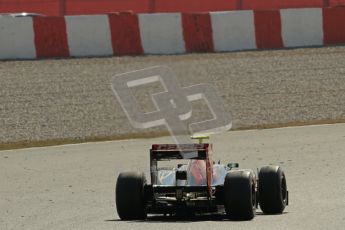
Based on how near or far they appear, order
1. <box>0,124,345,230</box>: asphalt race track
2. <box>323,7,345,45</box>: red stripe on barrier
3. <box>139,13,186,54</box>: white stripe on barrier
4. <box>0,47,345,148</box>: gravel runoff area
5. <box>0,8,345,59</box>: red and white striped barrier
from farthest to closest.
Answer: <box>323,7,345,45</box>: red stripe on barrier, <box>139,13,186,54</box>: white stripe on barrier, <box>0,8,345,59</box>: red and white striped barrier, <box>0,47,345,148</box>: gravel runoff area, <box>0,124,345,230</box>: asphalt race track

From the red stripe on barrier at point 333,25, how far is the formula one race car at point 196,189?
45.8ft

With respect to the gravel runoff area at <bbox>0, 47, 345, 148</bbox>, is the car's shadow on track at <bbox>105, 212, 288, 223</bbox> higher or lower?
higher

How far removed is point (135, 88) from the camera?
21.0 meters

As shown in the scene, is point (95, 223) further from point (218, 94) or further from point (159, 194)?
point (218, 94)

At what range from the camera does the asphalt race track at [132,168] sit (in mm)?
9703

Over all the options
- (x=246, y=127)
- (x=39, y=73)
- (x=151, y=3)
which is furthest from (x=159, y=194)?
(x=151, y=3)

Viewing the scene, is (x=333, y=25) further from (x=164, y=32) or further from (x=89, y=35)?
(x=89, y=35)

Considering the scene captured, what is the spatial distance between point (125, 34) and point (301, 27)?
12.0ft

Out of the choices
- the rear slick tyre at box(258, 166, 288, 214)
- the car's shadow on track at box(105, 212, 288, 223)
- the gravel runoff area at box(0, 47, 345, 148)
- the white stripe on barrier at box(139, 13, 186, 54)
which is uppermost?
the white stripe on barrier at box(139, 13, 186, 54)

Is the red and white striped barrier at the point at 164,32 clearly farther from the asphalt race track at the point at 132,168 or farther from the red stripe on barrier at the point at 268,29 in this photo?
the asphalt race track at the point at 132,168

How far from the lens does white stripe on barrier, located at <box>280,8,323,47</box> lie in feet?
76.4

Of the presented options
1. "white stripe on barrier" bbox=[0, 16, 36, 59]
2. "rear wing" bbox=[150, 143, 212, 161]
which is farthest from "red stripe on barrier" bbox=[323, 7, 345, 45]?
"rear wing" bbox=[150, 143, 212, 161]

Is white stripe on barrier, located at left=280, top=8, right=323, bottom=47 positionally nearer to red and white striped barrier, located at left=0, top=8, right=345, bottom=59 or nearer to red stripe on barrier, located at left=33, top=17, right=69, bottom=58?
red and white striped barrier, located at left=0, top=8, right=345, bottom=59

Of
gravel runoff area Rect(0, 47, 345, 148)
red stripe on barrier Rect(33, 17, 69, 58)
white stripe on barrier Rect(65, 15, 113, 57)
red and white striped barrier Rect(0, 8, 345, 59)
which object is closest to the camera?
gravel runoff area Rect(0, 47, 345, 148)
